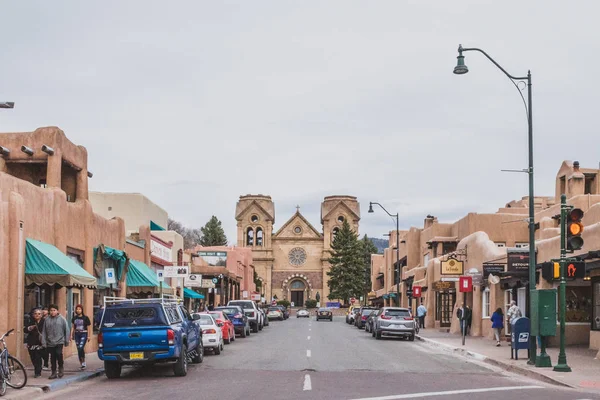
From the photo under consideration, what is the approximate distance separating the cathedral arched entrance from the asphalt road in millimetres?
100936

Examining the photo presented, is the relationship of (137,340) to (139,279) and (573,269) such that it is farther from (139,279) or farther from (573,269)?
(139,279)

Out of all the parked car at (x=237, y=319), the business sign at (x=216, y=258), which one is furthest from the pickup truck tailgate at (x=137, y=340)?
the business sign at (x=216, y=258)

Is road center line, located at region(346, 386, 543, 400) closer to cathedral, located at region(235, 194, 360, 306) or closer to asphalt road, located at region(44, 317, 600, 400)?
asphalt road, located at region(44, 317, 600, 400)

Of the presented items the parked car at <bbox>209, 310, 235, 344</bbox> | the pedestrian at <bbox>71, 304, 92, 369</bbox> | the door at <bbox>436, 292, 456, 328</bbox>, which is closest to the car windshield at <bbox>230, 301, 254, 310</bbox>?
the door at <bbox>436, 292, 456, 328</bbox>

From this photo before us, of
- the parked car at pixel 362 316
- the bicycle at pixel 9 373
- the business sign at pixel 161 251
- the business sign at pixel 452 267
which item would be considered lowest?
the parked car at pixel 362 316

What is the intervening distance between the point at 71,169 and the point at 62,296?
19.7 ft

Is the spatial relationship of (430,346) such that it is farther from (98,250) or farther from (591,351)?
(98,250)

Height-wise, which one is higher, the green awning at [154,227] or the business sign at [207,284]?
the green awning at [154,227]

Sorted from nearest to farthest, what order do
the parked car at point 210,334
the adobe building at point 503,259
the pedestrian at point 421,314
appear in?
the parked car at point 210,334, the adobe building at point 503,259, the pedestrian at point 421,314

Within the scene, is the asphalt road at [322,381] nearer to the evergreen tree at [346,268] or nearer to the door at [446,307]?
the door at [446,307]

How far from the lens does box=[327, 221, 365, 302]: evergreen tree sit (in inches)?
4680

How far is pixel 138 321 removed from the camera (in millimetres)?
18344

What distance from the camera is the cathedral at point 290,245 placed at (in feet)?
412

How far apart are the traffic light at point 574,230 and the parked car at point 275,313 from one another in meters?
59.1
